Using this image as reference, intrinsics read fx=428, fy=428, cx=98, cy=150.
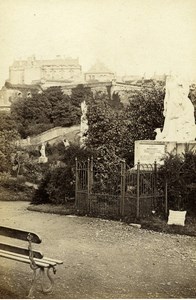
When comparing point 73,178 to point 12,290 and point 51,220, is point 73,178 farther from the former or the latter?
point 12,290

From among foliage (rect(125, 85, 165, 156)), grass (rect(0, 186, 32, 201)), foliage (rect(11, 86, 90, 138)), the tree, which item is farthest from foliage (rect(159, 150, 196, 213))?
foliage (rect(11, 86, 90, 138))

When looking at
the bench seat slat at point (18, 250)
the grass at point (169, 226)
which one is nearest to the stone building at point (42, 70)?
the grass at point (169, 226)

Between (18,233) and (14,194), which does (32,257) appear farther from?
(14,194)

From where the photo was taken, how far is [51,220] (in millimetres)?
10172

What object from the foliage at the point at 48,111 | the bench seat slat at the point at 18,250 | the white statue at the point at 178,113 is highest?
the foliage at the point at 48,111

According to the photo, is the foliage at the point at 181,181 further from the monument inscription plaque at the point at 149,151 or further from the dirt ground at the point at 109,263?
the monument inscription plaque at the point at 149,151

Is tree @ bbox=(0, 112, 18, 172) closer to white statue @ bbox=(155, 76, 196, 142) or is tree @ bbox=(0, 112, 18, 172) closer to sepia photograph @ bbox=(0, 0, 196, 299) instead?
sepia photograph @ bbox=(0, 0, 196, 299)

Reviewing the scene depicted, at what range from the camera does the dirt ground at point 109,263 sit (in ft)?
17.7

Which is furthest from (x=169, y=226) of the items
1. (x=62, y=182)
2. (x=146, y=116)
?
(x=146, y=116)

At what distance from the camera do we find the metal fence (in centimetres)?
999

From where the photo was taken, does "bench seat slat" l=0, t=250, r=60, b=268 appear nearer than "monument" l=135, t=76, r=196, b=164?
Yes

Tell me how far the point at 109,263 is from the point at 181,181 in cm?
394

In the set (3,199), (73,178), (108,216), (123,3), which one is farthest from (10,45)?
(3,199)

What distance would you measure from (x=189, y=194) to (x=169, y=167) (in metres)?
0.77
